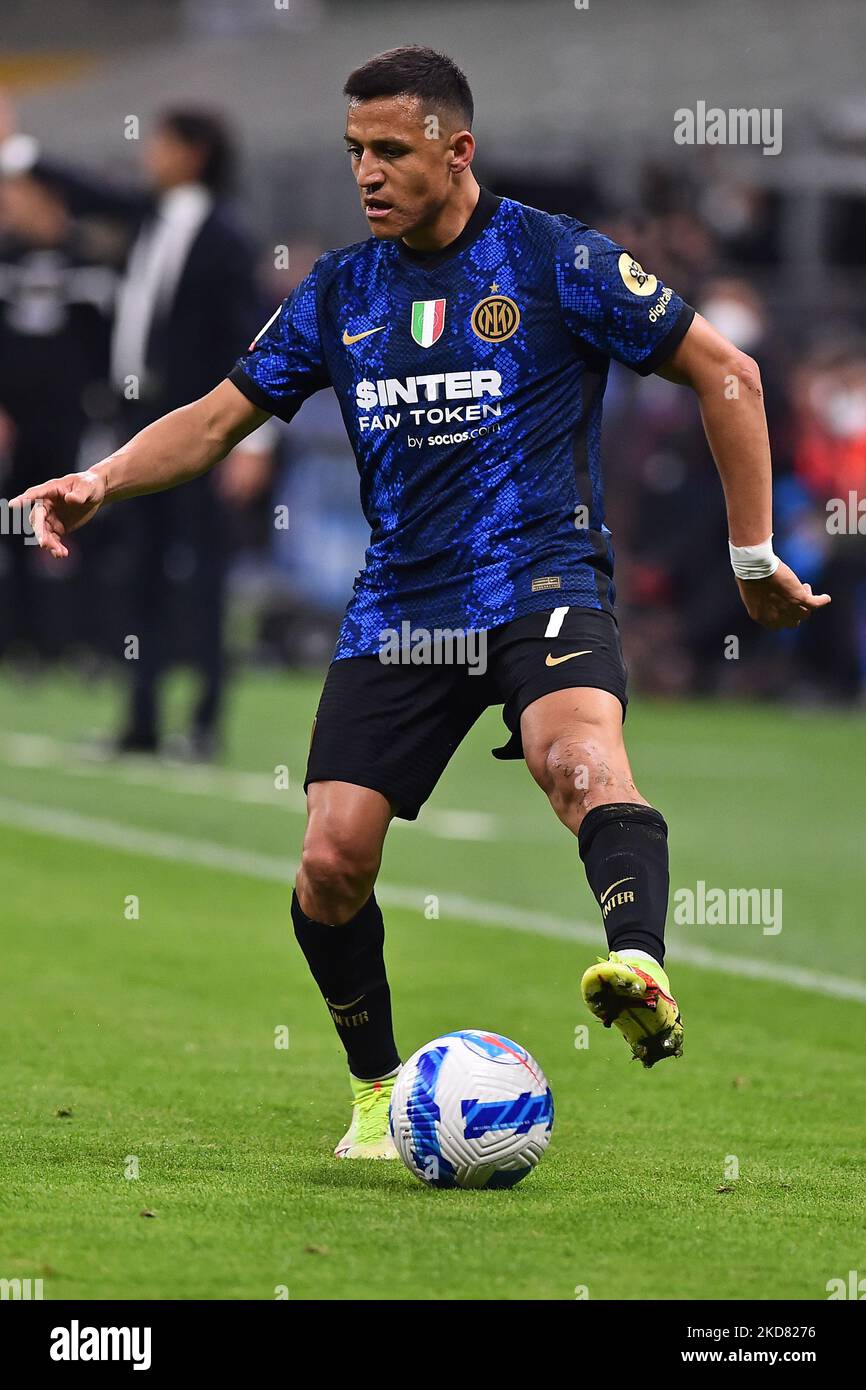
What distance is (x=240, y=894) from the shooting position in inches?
401

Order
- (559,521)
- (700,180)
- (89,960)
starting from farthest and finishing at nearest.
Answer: (700,180), (89,960), (559,521)

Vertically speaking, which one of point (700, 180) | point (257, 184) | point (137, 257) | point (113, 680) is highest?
point (257, 184)

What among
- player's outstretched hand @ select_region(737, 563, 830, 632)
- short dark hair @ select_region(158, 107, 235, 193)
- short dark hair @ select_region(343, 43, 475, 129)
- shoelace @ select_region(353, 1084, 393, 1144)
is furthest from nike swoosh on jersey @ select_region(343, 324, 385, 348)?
short dark hair @ select_region(158, 107, 235, 193)

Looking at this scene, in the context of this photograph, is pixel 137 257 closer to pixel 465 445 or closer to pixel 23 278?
pixel 23 278

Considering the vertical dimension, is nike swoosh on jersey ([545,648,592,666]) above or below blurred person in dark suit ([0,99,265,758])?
below

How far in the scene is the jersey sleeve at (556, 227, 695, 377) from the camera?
5340mm

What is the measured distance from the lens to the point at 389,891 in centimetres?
1038

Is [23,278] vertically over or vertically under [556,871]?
over

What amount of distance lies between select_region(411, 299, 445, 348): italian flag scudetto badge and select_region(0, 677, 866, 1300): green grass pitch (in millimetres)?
1786

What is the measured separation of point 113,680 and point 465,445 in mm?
15642

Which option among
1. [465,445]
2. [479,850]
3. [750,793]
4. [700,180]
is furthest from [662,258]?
[465,445]

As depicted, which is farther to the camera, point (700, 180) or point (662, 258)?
point (700, 180)

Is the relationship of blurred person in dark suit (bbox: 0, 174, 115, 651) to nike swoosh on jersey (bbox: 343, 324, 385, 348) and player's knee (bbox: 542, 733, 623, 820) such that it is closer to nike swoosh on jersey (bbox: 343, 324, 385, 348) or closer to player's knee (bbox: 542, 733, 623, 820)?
nike swoosh on jersey (bbox: 343, 324, 385, 348)

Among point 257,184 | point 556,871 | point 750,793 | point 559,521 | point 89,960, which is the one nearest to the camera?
point 559,521
